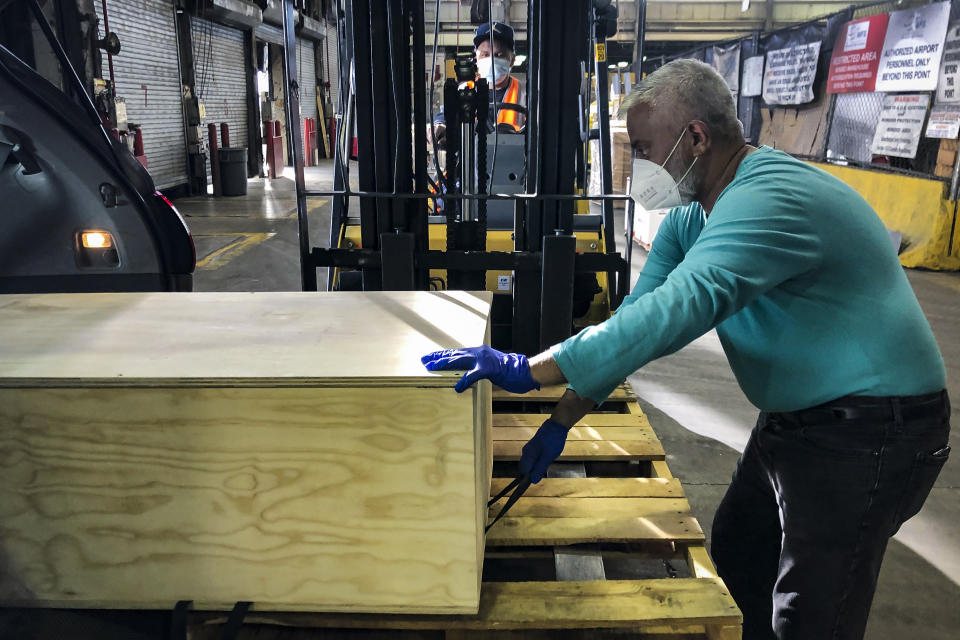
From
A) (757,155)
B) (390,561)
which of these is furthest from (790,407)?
(390,561)

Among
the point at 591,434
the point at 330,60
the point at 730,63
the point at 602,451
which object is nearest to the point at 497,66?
the point at 591,434

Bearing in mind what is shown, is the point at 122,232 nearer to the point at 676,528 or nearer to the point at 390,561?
the point at 390,561

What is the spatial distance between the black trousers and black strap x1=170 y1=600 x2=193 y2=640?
4.41 feet

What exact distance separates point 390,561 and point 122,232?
2.19 meters

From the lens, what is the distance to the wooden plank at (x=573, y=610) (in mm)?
1616

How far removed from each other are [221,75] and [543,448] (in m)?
14.4

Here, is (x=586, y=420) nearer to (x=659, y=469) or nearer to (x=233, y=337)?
(x=659, y=469)

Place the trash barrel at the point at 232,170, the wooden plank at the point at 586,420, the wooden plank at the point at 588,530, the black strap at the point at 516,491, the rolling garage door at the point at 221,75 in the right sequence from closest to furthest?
the black strap at the point at 516,491 → the wooden plank at the point at 588,530 → the wooden plank at the point at 586,420 → the trash barrel at the point at 232,170 → the rolling garage door at the point at 221,75

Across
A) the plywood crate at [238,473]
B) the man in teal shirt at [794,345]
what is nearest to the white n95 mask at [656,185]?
the man in teal shirt at [794,345]

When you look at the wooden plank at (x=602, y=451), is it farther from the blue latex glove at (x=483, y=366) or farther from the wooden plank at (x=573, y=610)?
the blue latex glove at (x=483, y=366)

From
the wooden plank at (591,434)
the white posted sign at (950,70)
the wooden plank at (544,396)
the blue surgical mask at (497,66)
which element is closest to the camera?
the wooden plank at (591,434)

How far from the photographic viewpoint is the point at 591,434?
2639 millimetres

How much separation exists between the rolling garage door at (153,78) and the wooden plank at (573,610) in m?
10.2

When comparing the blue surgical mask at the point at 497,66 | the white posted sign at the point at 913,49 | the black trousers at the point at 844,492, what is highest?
the white posted sign at the point at 913,49
